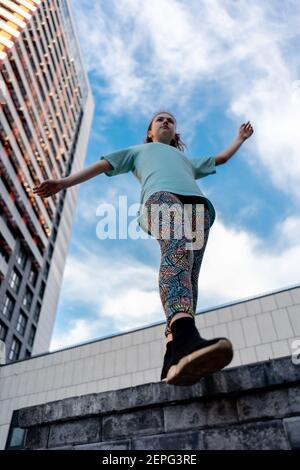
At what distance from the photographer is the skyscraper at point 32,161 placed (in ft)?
110

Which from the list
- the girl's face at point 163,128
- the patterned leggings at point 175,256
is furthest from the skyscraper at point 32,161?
the patterned leggings at point 175,256

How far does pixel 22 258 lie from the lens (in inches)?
1439

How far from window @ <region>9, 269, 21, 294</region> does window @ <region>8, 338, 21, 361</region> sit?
501 cm

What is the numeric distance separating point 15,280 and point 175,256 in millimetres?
35330

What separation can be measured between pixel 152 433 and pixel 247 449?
572 mm

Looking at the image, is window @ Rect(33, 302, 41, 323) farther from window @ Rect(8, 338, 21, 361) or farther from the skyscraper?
window @ Rect(8, 338, 21, 361)

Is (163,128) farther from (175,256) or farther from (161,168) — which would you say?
(175,256)

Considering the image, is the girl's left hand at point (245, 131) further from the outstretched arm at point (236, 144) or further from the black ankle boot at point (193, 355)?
the black ankle boot at point (193, 355)

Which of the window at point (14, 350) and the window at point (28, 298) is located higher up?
the window at point (28, 298)

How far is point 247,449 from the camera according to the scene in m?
1.61

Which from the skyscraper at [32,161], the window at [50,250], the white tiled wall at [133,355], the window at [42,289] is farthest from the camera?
the window at [50,250]

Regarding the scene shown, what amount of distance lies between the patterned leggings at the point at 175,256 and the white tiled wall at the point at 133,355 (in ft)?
34.6

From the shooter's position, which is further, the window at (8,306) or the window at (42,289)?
the window at (42,289)
